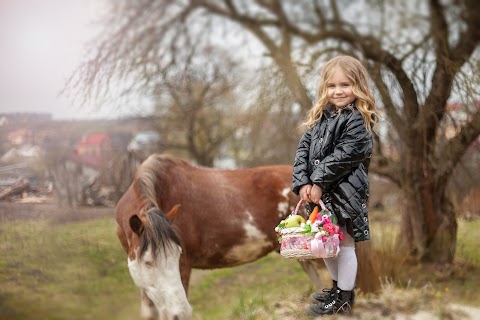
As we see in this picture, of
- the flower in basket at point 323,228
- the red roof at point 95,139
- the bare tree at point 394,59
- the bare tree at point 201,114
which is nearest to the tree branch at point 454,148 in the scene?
the bare tree at point 394,59

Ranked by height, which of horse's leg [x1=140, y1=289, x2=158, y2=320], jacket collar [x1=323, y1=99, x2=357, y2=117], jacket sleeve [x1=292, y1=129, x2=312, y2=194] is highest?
jacket collar [x1=323, y1=99, x2=357, y2=117]

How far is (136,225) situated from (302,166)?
4.31 ft

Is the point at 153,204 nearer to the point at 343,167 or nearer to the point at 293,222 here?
the point at 293,222

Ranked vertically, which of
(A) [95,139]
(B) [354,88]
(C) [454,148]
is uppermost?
(A) [95,139]

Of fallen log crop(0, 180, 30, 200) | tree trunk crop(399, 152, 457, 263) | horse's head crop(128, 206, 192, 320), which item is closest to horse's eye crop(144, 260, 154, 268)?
horse's head crop(128, 206, 192, 320)

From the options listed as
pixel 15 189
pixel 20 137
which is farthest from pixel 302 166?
pixel 20 137

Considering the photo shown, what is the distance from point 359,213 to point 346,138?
44 cm

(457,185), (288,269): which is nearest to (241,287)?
(288,269)

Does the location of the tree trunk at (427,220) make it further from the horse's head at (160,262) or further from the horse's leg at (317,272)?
the horse's head at (160,262)

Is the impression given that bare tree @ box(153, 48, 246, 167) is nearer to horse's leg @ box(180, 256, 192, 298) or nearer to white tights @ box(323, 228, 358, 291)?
horse's leg @ box(180, 256, 192, 298)

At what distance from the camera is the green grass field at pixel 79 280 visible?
166 inches

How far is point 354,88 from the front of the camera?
2.99 meters

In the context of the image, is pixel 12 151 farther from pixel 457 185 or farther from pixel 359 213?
pixel 457 185

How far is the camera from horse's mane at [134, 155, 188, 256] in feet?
11.2
